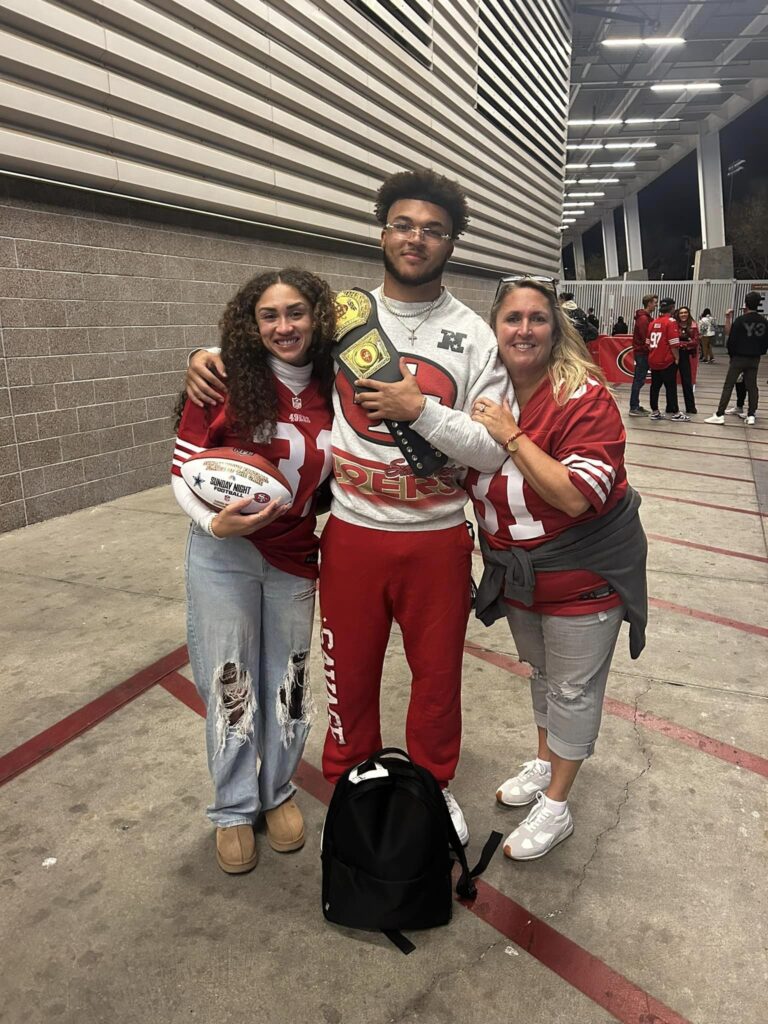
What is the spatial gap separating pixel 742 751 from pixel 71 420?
490 cm

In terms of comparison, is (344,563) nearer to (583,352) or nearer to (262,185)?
(583,352)

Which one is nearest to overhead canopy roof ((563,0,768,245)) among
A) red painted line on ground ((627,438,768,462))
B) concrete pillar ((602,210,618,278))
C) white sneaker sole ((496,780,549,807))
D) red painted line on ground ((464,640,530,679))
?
red painted line on ground ((627,438,768,462))

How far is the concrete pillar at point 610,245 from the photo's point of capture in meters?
42.9

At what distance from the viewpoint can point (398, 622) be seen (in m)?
1.85

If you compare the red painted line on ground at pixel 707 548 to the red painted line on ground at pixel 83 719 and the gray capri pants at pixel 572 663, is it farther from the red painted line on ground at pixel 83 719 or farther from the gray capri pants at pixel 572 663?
the red painted line on ground at pixel 83 719

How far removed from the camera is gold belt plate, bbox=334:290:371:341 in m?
1.75

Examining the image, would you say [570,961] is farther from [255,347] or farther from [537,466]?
[255,347]

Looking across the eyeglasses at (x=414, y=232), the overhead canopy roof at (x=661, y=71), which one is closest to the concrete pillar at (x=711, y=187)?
the overhead canopy roof at (x=661, y=71)

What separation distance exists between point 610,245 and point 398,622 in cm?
4753

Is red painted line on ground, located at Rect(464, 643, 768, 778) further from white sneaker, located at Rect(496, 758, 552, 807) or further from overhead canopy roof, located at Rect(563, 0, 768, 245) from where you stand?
overhead canopy roof, located at Rect(563, 0, 768, 245)

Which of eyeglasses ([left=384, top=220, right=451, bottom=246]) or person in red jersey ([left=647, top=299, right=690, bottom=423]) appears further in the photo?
person in red jersey ([left=647, top=299, right=690, bottom=423])

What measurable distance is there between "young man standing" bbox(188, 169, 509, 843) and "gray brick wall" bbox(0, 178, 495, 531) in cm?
372

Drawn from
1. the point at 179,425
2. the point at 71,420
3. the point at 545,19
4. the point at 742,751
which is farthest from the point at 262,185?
the point at 545,19

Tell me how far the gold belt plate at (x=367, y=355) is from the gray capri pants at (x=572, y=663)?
2.76 ft
